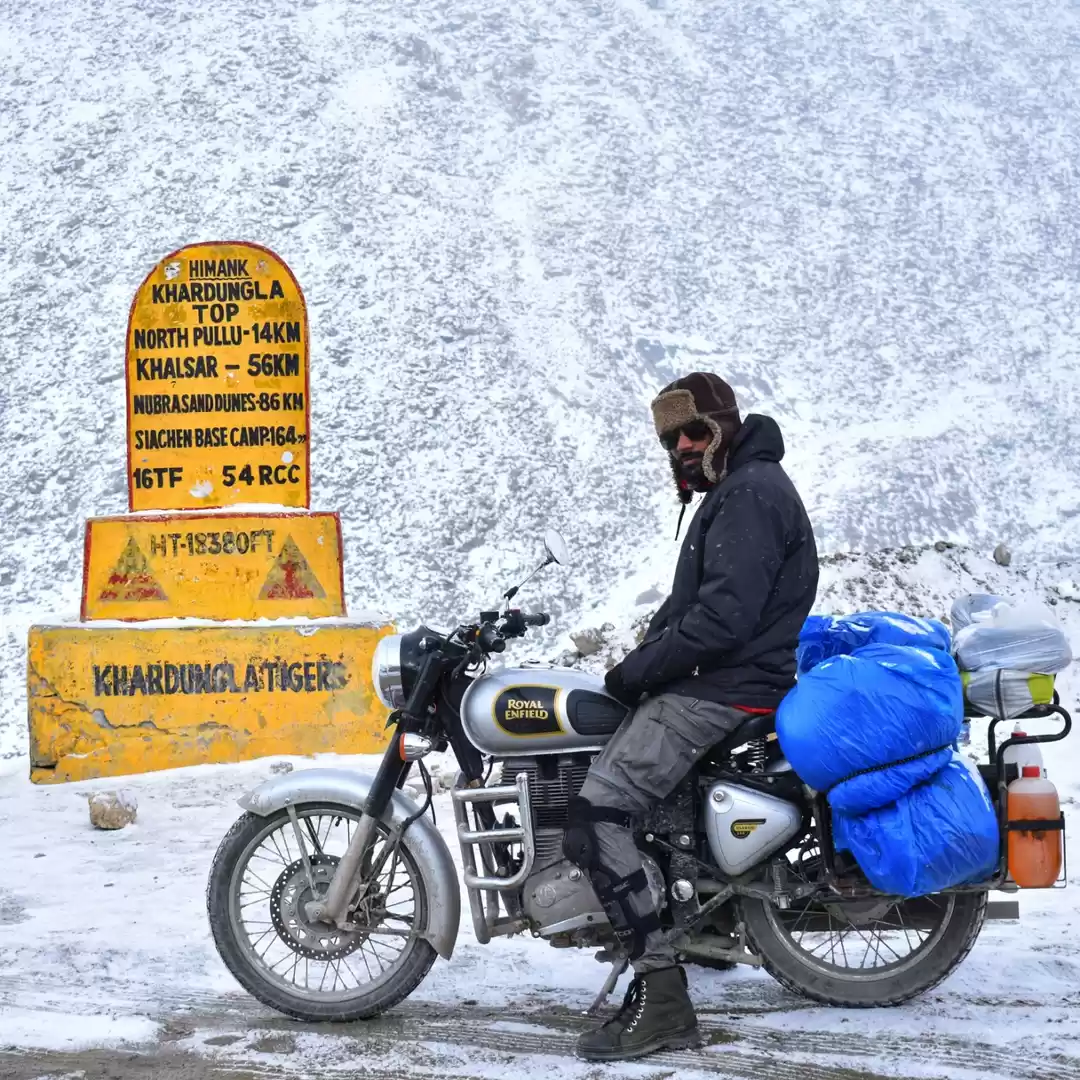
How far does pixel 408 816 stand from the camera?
392 centimetres

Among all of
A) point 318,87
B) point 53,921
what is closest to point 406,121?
point 318,87

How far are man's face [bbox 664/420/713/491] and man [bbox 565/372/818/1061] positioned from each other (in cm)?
15

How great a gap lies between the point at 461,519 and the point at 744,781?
11289 mm

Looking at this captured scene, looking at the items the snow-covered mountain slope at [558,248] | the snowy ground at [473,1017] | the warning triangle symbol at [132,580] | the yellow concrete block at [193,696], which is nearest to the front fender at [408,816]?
the snowy ground at [473,1017]

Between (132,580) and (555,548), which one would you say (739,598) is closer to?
(555,548)

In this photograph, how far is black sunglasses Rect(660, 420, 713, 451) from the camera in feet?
12.6

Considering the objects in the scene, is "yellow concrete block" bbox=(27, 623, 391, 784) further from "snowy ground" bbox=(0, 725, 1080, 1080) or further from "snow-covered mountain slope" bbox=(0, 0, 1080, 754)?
"snow-covered mountain slope" bbox=(0, 0, 1080, 754)

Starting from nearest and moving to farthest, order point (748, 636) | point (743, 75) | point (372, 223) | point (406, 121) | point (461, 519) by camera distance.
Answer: point (748, 636)
point (461, 519)
point (372, 223)
point (406, 121)
point (743, 75)

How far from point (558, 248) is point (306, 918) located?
688 inches

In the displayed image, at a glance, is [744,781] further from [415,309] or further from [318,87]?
[318,87]

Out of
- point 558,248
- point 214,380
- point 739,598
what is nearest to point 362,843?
point 739,598

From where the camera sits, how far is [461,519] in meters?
14.9

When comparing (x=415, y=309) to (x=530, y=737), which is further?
(x=415, y=309)

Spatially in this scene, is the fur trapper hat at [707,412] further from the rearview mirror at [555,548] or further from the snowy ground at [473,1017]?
the snowy ground at [473,1017]
